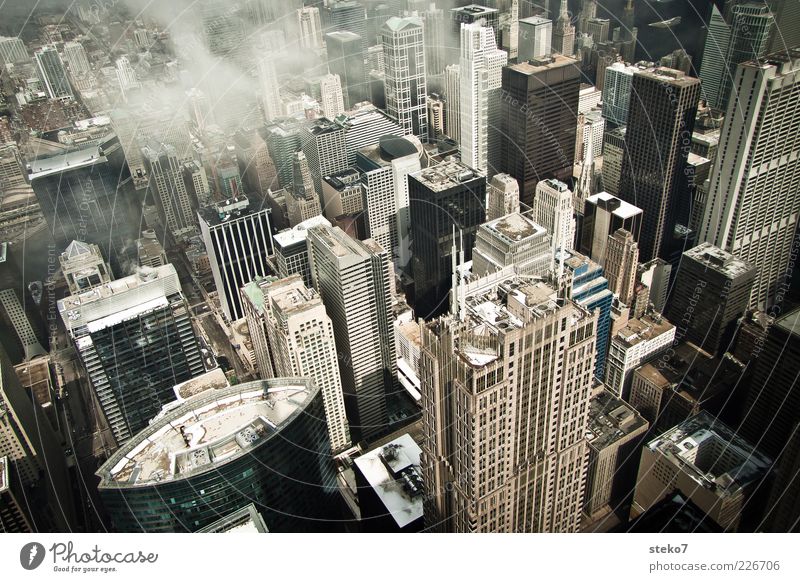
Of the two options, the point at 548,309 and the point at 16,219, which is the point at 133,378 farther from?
the point at 548,309

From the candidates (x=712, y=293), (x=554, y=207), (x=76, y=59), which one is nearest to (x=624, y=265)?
(x=554, y=207)

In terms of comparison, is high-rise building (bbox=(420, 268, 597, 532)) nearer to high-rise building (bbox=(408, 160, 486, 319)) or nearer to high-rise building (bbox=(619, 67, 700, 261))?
high-rise building (bbox=(408, 160, 486, 319))

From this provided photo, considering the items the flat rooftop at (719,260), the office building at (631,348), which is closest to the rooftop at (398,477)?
the office building at (631,348)

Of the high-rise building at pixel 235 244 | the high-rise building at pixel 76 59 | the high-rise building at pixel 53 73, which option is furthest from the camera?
the high-rise building at pixel 235 244

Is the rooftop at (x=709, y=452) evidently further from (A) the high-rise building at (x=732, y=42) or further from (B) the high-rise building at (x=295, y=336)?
(A) the high-rise building at (x=732, y=42)

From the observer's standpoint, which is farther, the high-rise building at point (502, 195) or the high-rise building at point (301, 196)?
the high-rise building at point (502, 195)

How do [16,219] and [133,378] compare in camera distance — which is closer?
[16,219]

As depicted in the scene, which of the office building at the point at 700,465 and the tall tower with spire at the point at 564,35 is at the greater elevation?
the tall tower with spire at the point at 564,35

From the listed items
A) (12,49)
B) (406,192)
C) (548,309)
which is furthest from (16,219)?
(406,192)
